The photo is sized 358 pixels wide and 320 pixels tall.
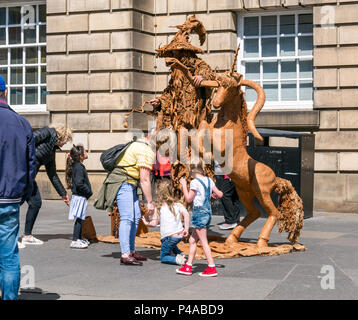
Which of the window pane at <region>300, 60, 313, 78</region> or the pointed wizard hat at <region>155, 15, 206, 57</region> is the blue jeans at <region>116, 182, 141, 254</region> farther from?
the window pane at <region>300, 60, 313, 78</region>

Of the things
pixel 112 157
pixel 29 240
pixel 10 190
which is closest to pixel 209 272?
pixel 112 157

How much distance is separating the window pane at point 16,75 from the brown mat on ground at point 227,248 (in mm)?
9782

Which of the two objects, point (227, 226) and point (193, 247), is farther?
point (227, 226)

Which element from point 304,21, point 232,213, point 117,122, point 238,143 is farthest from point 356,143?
point 238,143

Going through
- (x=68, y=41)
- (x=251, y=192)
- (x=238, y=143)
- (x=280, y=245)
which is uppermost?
(x=68, y=41)

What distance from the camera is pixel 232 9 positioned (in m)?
17.5

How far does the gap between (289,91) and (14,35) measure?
7514mm

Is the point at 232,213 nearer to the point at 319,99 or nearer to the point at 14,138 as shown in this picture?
the point at 319,99

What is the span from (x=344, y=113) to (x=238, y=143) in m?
6.85

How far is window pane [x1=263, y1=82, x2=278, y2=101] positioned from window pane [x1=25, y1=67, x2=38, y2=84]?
6.15 m

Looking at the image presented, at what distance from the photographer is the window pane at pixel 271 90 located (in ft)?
58.6

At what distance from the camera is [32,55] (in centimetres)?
1988

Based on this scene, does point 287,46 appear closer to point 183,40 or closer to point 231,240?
point 183,40

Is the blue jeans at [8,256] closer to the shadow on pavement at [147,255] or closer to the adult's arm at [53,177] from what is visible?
the shadow on pavement at [147,255]
